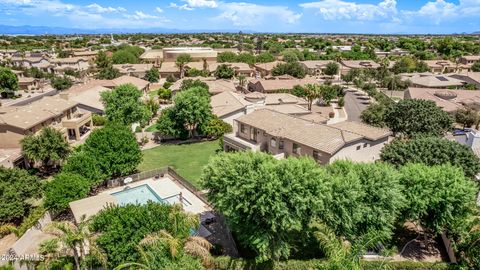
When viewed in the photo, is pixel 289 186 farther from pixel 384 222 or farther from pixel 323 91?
pixel 323 91

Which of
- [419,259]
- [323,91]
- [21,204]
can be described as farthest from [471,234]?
[323,91]

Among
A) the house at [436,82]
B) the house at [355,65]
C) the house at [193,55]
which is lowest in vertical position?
the house at [436,82]

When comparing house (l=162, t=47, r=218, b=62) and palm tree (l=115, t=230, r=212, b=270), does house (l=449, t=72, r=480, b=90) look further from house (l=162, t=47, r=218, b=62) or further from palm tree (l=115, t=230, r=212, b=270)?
palm tree (l=115, t=230, r=212, b=270)

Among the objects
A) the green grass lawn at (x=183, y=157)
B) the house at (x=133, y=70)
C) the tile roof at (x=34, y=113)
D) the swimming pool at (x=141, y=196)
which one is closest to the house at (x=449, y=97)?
the green grass lawn at (x=183, y=157)

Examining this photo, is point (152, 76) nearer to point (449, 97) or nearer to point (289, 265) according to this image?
point (449, 97)

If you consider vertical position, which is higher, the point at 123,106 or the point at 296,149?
the point at 123,106

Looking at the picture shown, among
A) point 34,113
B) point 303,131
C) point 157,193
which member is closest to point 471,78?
point 303,131

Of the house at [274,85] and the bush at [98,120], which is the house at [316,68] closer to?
the house at [274,85]
